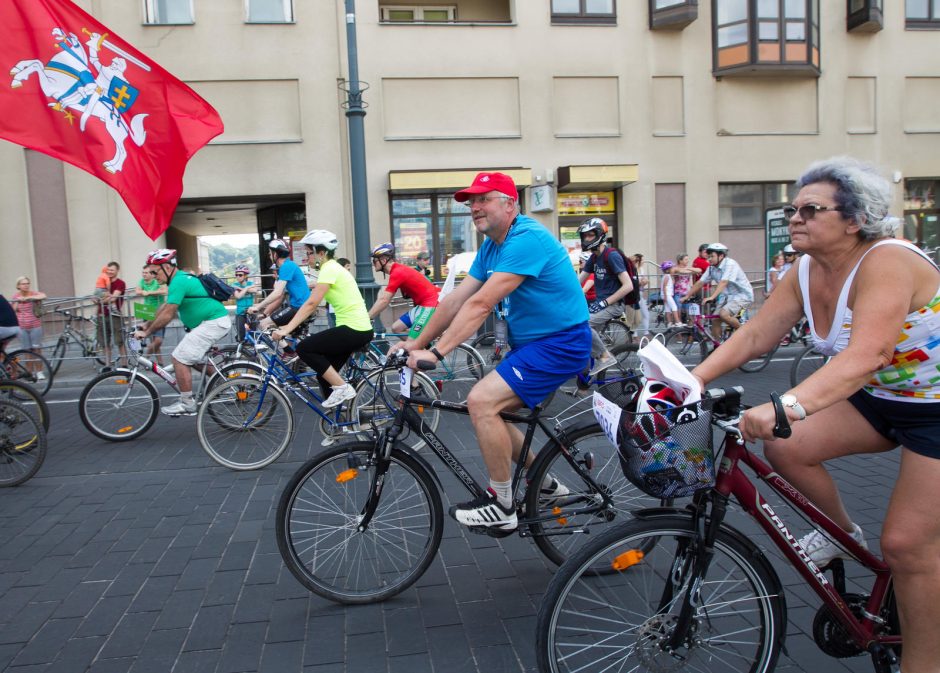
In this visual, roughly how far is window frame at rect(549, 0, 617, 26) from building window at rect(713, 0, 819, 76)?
110 inches

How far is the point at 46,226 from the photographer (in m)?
17.2

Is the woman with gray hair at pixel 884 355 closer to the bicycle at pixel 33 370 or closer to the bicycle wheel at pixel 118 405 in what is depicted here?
the bicycle wheel at pixel 118 405

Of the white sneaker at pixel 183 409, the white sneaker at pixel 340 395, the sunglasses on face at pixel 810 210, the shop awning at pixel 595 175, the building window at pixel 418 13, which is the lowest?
the white sneaker at pixel 183 409

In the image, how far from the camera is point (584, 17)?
→ 18875 mm

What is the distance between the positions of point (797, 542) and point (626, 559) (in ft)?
2.02

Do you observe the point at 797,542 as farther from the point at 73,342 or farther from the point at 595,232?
the point at 73,342

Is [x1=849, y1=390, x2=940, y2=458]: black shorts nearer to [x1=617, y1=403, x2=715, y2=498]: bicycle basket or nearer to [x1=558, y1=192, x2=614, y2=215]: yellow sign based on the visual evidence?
[x1=617, y1=403, x2=715, y2=498]: bicycle basket

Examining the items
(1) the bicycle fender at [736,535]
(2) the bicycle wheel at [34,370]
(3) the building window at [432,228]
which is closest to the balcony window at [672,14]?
(3) the building window at [432,228]

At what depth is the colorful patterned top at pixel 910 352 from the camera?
2.27m

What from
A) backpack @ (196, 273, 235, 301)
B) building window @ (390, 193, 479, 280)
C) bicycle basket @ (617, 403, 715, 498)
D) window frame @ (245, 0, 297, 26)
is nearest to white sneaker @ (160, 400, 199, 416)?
backpack @ (196, 273, 235, 301)

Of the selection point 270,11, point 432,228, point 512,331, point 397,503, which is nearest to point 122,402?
point 397,503

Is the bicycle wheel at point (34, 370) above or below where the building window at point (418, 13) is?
below

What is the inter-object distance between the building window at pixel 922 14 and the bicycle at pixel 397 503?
22530 millimetres

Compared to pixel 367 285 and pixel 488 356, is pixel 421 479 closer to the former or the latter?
pixel 488 356
